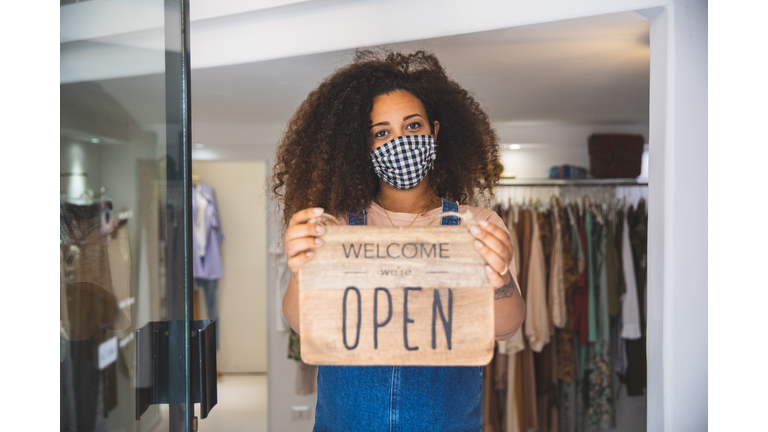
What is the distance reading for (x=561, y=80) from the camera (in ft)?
8.04

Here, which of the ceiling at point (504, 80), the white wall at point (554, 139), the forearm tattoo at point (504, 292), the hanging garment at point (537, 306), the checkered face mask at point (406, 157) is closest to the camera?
the forearm tattoo at point (504, 292)

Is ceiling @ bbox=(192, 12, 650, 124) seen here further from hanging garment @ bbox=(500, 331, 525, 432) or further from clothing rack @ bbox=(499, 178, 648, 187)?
hanging garment @ bbox=(500, 331, 525, 432)

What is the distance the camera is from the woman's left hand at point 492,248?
79 cm

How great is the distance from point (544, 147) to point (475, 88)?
126 centimetres

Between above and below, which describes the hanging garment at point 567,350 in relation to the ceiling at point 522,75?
below

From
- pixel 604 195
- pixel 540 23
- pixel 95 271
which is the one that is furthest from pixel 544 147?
pixel 95 271

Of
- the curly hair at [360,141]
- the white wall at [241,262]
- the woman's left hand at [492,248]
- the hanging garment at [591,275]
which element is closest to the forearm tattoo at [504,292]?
the woman's left hand at [492,248]

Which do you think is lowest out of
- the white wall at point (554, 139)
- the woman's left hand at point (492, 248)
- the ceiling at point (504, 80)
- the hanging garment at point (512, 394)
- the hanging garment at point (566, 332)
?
the hanging garment at point (512, 394)

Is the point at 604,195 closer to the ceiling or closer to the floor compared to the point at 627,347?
closer to the ceiling

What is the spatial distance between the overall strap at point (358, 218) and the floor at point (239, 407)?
2.82 meters

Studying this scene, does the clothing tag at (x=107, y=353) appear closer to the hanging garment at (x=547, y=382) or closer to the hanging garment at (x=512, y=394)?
the hanging garment at (x=512, y=394)

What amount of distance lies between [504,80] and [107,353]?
86.1 inches

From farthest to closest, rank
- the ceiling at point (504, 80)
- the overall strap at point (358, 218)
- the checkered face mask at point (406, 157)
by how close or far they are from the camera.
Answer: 1. the ceiling at point (504, 80)
2. the overall strap at point (358, 218)
3. the checkered face mask at point (406, 157)
